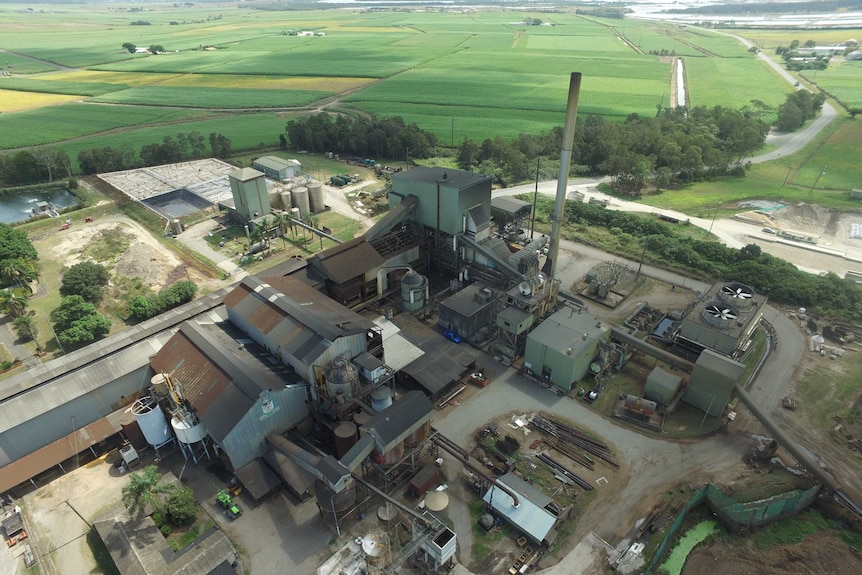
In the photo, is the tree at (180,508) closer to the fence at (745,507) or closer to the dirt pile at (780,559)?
the fence at (745,507)

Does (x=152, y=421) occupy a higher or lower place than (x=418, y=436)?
lower


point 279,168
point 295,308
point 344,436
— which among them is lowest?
point 344,436

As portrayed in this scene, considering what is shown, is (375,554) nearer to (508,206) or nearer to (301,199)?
(508,206)

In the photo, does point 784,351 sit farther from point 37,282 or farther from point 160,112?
point 160,112

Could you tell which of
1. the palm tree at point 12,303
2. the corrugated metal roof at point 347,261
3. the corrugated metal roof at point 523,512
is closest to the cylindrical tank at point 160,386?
the corrugated metal roof at point 347,261

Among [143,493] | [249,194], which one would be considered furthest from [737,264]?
[249,194]
